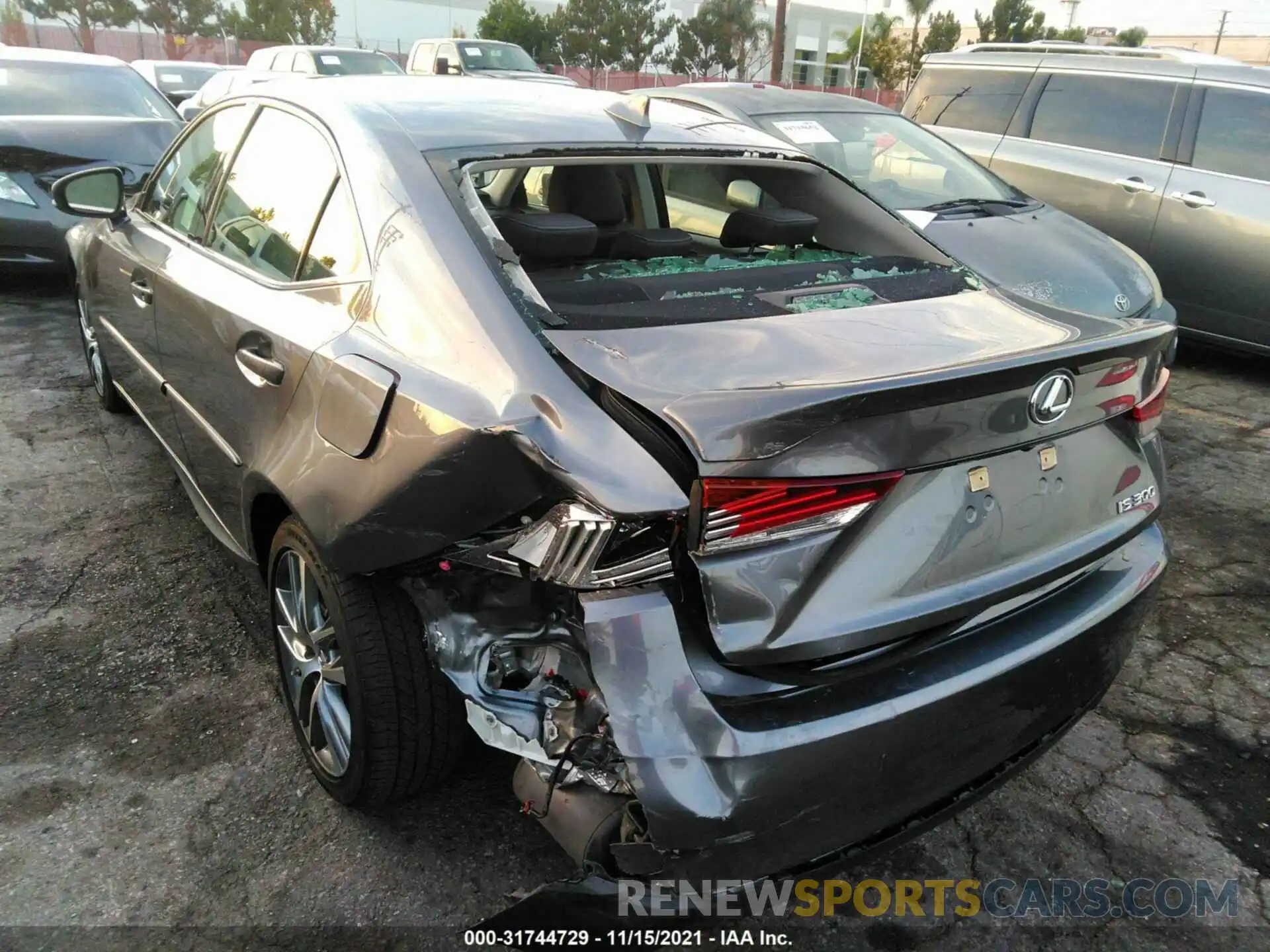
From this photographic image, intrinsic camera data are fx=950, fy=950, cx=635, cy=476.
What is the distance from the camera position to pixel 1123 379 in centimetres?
202

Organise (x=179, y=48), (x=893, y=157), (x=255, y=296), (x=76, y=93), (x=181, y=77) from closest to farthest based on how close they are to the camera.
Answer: (x=255, y=296)
(x=893, y=157)
(x=76, y=93)
(x=181, y=77)
(x=179, y=48)

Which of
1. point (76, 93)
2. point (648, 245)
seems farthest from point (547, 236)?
point (76, 93)

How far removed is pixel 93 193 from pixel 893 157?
4.36m

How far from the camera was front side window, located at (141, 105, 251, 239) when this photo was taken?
9.95 feet

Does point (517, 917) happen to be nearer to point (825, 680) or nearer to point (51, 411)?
point (825, 680)

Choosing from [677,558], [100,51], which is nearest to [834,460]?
[677,558]

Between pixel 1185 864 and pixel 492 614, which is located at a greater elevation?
pixel 492 614

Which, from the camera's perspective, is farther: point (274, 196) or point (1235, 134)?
point (1235, 134)

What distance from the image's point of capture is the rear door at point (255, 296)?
2.24 meters

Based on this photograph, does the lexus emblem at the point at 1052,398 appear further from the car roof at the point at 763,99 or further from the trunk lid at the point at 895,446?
the car roof at the point at 763,99

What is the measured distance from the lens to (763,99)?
5707 millimetres

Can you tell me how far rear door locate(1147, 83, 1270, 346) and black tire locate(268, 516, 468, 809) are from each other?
232 inches

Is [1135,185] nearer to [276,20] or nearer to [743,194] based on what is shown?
[743,194]

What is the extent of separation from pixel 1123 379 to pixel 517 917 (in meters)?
1.63
